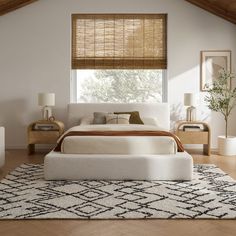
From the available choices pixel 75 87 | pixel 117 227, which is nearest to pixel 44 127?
pixel 75 87

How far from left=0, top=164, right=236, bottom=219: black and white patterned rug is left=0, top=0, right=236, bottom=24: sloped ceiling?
3267 mm

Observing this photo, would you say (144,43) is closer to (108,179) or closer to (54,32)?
(54,32)

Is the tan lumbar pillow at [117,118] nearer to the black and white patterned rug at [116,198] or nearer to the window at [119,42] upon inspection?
the window at [119,42]

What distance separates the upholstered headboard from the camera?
22.5 ft

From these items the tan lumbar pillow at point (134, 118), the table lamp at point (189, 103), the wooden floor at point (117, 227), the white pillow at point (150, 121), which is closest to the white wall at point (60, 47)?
the table lamp at point (189, 103)

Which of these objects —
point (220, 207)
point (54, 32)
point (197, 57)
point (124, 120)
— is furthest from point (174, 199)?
point (54, 32)

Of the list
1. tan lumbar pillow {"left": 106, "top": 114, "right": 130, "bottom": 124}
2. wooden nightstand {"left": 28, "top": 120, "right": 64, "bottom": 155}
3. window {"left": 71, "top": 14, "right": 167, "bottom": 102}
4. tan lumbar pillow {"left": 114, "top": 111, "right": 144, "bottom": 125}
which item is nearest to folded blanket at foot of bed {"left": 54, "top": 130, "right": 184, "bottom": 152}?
tan lumbar pillow {"left": 106, "top": 114, "right": 130, "bottom": 124}

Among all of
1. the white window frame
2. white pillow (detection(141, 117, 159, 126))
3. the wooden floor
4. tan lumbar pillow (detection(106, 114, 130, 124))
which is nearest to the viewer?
the wooden floor

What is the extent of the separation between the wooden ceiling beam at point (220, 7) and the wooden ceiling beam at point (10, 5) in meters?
3.03

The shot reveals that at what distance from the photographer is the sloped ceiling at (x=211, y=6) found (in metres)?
6.56

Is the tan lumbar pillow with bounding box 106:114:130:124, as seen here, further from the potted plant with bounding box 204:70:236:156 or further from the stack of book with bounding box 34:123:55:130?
the potted plant with bounding box 204:70:236:156

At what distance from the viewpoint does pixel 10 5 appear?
22.4ft

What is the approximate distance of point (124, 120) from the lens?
615 centimetres

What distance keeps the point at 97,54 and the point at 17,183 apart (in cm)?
353
